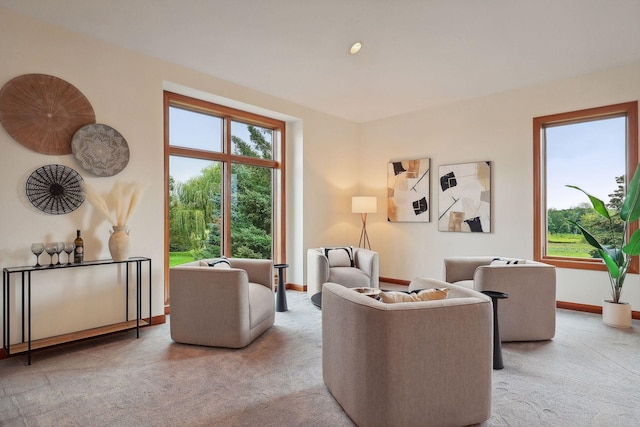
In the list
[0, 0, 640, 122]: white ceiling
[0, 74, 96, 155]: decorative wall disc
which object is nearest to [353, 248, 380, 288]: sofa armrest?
[0, 0, 640, 122]: white ceiling

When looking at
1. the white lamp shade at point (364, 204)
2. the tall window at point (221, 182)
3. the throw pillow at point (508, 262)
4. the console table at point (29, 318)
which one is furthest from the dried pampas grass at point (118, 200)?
the throw pillow at point (508, 262)

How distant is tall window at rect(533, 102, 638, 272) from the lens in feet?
→ 14.1

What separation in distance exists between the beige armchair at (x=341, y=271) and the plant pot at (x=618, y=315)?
8.52 feet

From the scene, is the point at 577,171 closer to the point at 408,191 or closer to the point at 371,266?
the point at 408,191

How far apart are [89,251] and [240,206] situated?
2.14 m

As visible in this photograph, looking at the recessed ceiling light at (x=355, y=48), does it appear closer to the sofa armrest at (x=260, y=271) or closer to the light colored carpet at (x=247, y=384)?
the sofa armrest at (x=260, y=271)

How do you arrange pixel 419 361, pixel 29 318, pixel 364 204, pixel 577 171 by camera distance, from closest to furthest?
pixel 419 361, pixel 29 318, pixel 577 171, pixel 364 204

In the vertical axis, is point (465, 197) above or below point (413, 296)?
above

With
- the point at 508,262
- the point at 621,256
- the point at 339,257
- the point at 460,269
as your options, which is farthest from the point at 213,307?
the point at 621,256

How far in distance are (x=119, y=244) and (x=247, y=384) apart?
188 cm

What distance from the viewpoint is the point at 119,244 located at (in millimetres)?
3424

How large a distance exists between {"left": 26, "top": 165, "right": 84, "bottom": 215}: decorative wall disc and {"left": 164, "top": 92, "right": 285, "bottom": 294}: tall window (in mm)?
1141

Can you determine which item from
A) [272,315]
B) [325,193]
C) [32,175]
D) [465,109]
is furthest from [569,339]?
[32,175]

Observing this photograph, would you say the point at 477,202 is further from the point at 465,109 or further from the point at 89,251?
the point at 89,251
